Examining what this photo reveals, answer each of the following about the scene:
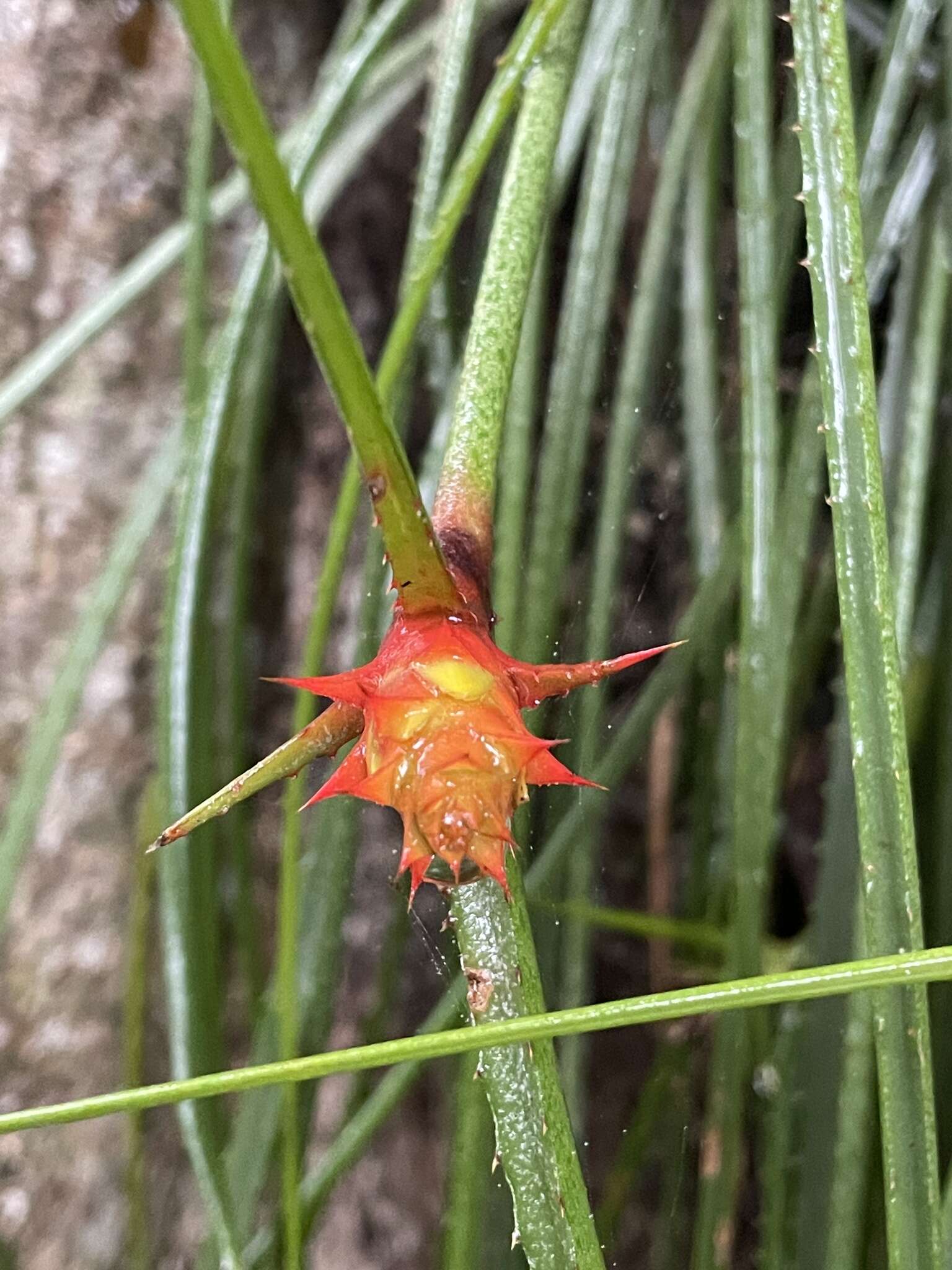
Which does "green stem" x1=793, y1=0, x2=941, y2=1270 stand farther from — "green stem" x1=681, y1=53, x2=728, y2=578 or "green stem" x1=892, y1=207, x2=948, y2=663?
"green stem" x1=681, y1=53, x2=728, y2=578

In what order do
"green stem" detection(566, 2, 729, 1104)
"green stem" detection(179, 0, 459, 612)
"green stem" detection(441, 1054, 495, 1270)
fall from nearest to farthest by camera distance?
"green stem" detection(179, 0, 459, 612) < "green stem" detection(441, 1054, 495, 1270) < "green stem" detection(566, 2, 729, 1104)

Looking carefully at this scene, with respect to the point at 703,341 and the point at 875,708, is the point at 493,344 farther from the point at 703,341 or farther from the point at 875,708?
the point at 703,341

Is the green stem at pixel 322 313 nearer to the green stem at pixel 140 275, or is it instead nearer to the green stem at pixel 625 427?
the green stem at pixel 625 427

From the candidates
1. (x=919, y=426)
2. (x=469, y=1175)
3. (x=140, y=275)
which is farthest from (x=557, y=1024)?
(x=140, y=275)

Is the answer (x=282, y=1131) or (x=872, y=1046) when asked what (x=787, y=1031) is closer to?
(x=872, y=1046)

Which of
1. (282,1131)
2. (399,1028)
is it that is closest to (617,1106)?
(399,1028)

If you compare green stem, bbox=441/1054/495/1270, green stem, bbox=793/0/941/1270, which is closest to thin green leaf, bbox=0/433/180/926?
green stem, bbox=441/1054/495/1270
